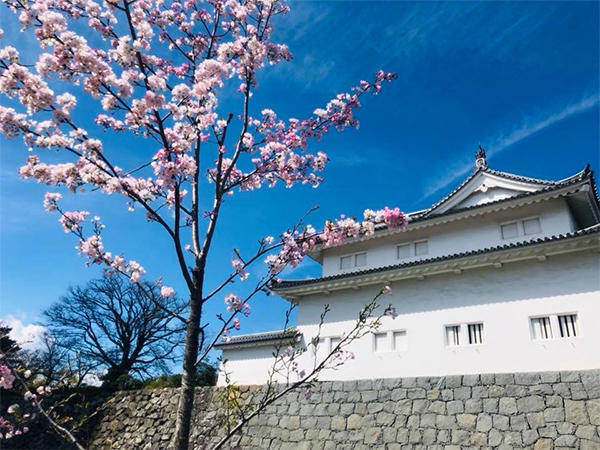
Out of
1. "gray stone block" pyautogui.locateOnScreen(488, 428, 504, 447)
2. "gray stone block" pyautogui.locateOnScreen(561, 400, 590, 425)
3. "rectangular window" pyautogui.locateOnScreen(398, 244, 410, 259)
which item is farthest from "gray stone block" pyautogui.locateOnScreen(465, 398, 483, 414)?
"rectangular window" pyautogui.locateOnScreen(398, 244, 410, 259)

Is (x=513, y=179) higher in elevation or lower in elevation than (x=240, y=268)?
higher

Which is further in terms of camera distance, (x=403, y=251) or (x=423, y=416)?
(x=403, y=251)

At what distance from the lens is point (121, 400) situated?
12945 millimetres

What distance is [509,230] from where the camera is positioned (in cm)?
1113

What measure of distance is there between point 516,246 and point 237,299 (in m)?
7.75

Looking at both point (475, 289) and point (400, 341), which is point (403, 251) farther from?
point (400, 341)

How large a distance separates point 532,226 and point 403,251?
3419mm

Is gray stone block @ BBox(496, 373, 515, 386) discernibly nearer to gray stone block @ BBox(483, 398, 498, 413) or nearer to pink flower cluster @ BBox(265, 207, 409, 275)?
gray stone block @ BBox(483, 398, 498, 413)

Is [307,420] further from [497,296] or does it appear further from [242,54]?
[242,54]

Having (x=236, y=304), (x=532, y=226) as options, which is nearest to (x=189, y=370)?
(x=236, y=304)

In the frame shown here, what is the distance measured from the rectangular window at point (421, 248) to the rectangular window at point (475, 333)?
2.86 metres

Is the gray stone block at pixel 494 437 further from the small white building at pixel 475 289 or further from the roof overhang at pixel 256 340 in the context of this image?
the roof overhang at pixel 256 340

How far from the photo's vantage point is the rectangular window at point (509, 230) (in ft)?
36.0

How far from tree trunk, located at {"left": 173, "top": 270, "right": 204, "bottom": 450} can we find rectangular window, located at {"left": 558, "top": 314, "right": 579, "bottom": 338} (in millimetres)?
8462
